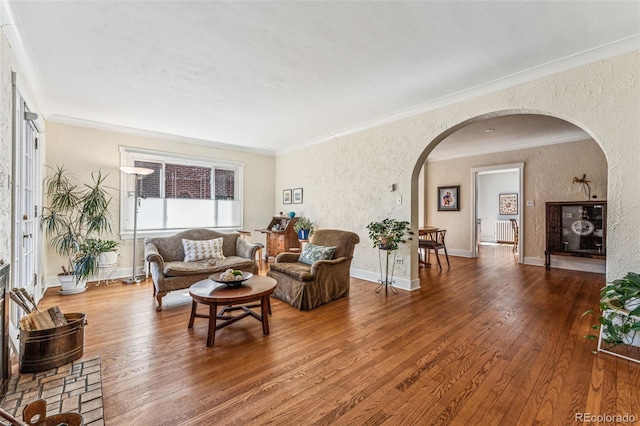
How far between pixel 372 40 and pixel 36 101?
4.12 meters

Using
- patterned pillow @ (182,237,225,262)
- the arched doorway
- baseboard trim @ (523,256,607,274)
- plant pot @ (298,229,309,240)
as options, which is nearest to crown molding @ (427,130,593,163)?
the arched doorway

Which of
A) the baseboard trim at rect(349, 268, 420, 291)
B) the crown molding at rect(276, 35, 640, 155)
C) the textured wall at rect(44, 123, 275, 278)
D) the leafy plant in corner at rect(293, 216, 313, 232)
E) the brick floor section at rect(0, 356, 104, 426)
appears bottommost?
the brick floor section at rect(0, 356, 104, 426)

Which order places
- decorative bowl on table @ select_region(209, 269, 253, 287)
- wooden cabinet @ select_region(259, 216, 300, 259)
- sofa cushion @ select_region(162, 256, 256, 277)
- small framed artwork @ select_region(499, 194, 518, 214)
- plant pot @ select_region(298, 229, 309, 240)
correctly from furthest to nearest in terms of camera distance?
small framed artwork @ select_region(499, 194, 518, 214) → wooden cabinet @ select_region(259, 216, 300, 259) → plant pot @ select_region(298, 229, 309, 240) → sofa cushion @ select_region(162, 256, 256, 277) → decorative bowl on table @ select_region(209, 269, 253, 287)

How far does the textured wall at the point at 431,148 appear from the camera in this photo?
8.16ft

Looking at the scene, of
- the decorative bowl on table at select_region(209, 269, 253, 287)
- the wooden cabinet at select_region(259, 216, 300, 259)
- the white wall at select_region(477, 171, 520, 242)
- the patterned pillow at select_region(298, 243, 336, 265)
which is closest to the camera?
the decorative bowl on table at select_region(209, 269, 253, 287)

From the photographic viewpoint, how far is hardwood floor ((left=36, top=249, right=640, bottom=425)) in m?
1.64

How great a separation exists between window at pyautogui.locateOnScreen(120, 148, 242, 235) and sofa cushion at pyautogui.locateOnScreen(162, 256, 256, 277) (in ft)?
6.12

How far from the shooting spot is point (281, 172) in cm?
674

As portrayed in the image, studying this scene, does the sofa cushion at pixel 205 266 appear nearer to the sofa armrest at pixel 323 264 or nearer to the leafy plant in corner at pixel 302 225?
the sofa armrest at pixel 323 264

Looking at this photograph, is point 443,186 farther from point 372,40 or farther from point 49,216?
point 49,216

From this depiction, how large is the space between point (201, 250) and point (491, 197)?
9908mm

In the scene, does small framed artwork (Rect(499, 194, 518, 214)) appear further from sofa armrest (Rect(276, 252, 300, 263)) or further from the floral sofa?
the floral sofa

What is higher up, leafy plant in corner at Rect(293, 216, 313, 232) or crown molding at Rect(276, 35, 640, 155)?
crown molding at Rect(276, 35, 640, 155)

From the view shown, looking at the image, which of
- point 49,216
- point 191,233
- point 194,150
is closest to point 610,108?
point 191,233
